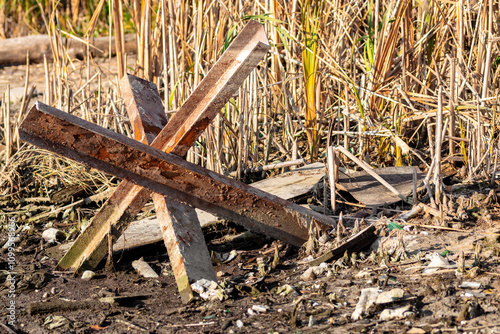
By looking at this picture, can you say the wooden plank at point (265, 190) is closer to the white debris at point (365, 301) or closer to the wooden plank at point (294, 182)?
the wooden plank at point (294, 182)

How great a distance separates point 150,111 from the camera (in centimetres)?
233

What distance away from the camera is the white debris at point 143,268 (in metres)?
2.38

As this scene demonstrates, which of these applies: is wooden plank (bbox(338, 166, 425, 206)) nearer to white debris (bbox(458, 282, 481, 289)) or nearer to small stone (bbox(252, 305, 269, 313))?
white debris (bbox(458, 282, 481, 289))

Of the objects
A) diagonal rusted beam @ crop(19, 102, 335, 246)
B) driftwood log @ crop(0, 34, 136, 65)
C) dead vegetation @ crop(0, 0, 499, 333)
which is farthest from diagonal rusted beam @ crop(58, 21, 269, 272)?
driftwood log @ crop(0, 34, 136, 65)

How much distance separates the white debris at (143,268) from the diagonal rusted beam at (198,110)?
0.26m

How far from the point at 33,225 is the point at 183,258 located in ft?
5.17

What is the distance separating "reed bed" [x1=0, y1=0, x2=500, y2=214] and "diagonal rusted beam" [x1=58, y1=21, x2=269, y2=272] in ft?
2.82

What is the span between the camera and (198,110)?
209 centimetres

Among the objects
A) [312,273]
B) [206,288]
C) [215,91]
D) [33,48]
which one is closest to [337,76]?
[215,91]

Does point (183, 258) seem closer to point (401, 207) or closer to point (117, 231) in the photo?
point (117, 231)

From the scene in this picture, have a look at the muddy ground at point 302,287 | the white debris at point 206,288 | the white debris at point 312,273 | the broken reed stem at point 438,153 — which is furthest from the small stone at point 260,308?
the broken reed stem at point 438,153

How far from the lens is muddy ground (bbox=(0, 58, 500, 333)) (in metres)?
1.75

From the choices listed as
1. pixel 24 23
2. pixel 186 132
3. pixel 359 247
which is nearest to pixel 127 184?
pixel 186 132

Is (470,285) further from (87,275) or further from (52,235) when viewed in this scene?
(52,235)
